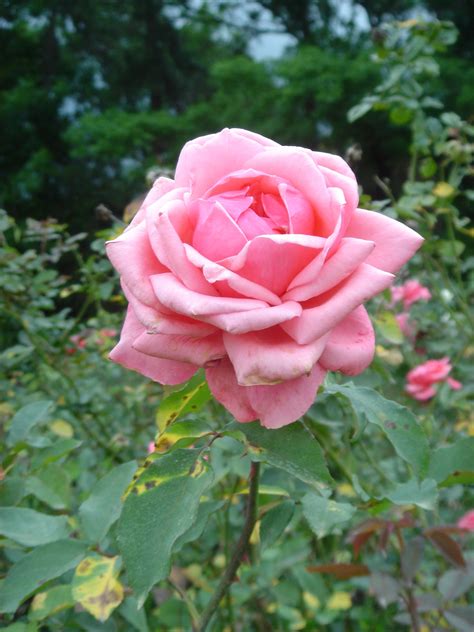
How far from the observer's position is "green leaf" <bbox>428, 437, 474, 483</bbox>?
23.2 inches

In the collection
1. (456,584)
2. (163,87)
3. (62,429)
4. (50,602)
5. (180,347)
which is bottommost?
(163,87)

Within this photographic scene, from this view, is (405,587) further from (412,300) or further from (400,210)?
(412,300)

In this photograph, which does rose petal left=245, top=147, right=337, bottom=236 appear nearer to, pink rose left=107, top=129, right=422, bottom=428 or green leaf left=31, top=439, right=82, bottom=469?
pink rose left=107, top=129, right=422, bottom=428

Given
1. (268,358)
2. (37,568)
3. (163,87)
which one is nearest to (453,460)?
(268,358)

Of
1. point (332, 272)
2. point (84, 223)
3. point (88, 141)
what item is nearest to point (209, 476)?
point (332, 272)

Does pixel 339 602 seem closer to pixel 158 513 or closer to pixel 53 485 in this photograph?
pixel 53 485

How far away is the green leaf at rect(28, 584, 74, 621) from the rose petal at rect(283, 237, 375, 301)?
0.38 meters

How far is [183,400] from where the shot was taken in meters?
0.51

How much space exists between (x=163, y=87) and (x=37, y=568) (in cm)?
1000

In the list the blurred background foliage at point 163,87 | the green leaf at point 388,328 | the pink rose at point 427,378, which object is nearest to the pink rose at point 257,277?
the green leaf at point 388,328

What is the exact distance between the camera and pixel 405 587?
0.76 m

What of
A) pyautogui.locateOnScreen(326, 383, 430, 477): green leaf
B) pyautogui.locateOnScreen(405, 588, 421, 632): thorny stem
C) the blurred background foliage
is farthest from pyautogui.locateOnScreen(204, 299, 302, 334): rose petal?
the blurred background foliage

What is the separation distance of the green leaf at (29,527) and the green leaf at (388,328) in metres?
0.61

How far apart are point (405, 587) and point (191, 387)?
0.42 m
